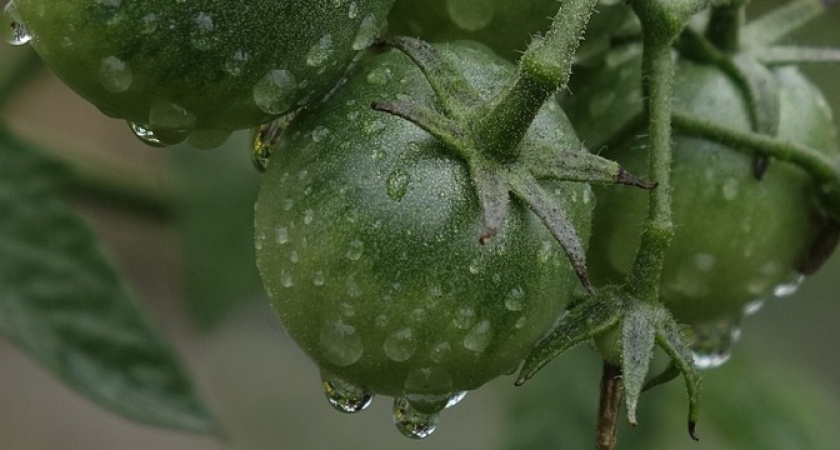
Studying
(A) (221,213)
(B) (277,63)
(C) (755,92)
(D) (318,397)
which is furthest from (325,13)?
(D) (318,397)

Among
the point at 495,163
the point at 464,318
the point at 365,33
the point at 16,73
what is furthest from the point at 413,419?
the point at 16,73

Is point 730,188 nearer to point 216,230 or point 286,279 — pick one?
point 286,279

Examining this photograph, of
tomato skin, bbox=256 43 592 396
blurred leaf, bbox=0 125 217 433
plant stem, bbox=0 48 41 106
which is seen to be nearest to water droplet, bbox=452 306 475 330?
tomato skin, bbox=256 43 592 396

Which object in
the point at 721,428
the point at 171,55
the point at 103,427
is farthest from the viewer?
the point at 103,427

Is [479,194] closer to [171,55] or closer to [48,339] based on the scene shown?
[171,55]

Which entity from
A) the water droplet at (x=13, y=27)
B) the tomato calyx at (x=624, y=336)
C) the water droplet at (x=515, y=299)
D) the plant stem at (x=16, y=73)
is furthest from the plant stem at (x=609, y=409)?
the plant stem at (x=16, y=73)

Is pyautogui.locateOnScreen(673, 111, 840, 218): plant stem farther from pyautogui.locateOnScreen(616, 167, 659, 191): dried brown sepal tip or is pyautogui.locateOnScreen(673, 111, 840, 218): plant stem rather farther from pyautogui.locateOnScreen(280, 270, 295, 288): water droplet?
pyautogui.locateOnScreen(280, 270, 295, 288): water droplet
